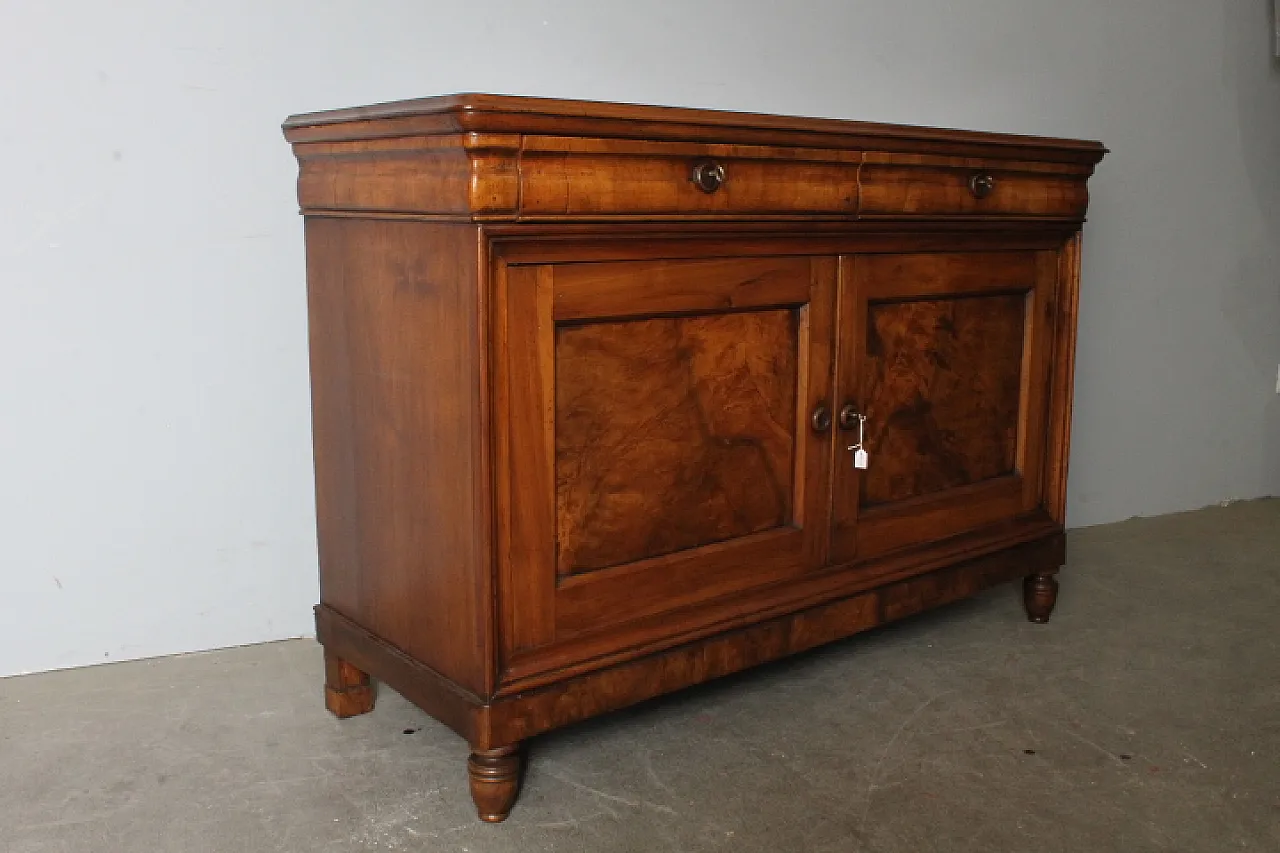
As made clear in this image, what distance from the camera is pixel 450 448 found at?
5.51ft

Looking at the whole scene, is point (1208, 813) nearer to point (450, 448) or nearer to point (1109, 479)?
point (450, 448)

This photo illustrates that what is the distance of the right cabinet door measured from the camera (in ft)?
6.88

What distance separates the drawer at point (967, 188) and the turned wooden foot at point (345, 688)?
3.66 ft

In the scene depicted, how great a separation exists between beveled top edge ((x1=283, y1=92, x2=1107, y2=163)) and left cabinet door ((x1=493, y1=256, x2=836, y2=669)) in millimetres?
188

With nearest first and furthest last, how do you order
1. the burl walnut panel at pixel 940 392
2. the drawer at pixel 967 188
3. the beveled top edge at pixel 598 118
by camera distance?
the beveled top edge at pixel 598 118 → the drawer at pixel 967 188 → the burl walnut panel at pixel 940 392

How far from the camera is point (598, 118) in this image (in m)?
1.61

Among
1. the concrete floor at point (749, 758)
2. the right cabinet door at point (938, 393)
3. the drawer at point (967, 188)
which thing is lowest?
the concrete floor at point (749, 758)

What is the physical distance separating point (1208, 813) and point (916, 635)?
30.0 inches

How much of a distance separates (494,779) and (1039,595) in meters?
1.32

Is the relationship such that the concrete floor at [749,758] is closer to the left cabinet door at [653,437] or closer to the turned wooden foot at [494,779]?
the turned wooden foot at [494,779]

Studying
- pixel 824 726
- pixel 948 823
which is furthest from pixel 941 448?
pixel 948 823

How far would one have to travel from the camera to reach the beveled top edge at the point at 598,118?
152cm

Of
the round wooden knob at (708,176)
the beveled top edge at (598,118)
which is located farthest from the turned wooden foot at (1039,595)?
the round wooden knob at (708,176)

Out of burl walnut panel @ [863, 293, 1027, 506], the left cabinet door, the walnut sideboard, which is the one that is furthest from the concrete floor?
burl walnut panel @ [863, 293, 1027, 506]
